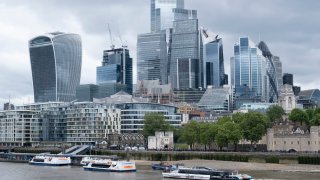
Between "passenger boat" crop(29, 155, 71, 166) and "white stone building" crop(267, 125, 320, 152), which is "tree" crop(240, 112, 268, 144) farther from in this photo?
"passenger boat" crop(29, 155, 71, 166)

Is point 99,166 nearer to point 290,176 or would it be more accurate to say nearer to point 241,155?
point 241,155

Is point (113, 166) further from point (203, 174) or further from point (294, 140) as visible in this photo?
point (294, 140)

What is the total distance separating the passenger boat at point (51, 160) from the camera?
16252 centimetres

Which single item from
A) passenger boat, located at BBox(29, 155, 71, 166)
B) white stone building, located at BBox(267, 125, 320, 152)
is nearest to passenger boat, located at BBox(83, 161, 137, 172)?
passenger boat, located at BBox(29, 155, 71, 166)

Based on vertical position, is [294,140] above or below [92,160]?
above

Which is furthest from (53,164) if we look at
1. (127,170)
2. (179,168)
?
(179,168)

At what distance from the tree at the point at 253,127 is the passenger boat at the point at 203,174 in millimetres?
53599

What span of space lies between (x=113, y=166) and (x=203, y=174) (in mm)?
31048

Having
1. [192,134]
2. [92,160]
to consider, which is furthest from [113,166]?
[192,134]

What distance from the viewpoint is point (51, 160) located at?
16375 centimetres

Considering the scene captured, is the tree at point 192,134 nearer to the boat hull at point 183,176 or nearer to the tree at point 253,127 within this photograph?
the tree at point 253,127

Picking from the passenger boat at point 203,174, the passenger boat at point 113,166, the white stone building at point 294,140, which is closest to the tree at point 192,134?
the white stone building at point 294,140

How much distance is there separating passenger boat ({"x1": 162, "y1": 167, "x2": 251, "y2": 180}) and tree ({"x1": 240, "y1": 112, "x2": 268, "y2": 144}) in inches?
2110

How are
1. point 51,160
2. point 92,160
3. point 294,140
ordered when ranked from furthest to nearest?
1. point 51,160
2. point 294,140
3. point 92,160
